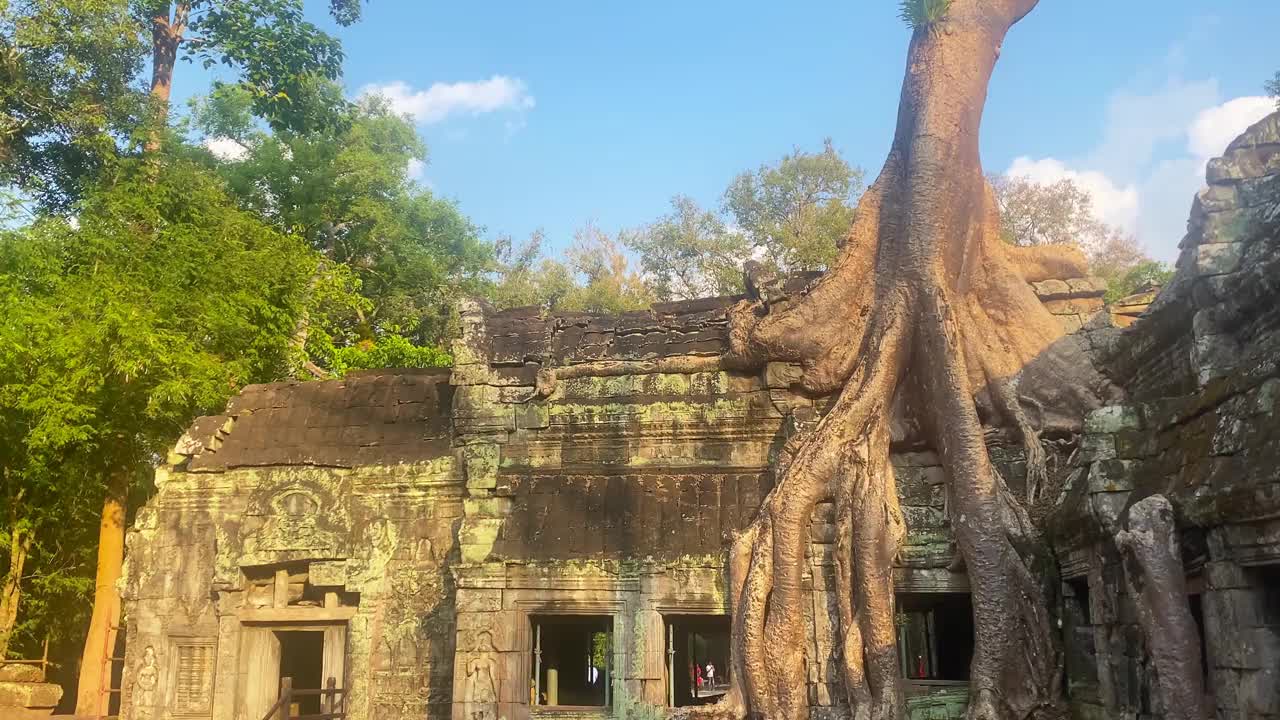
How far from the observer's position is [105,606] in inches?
536

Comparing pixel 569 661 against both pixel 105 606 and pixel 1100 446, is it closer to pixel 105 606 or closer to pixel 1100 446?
pixel 105 606

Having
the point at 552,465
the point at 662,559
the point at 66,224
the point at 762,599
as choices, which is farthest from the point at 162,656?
the point at 66,224

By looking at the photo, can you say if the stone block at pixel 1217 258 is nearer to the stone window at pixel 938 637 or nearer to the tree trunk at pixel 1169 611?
the tree trunk at pixel 1169 611

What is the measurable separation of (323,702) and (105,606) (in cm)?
536

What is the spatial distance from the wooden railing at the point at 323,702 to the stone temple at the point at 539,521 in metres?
0.13

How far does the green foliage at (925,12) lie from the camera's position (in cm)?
981

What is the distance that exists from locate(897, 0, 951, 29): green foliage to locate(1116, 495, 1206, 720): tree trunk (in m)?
6.02

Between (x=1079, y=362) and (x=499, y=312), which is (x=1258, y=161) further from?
(x=499, y=312)

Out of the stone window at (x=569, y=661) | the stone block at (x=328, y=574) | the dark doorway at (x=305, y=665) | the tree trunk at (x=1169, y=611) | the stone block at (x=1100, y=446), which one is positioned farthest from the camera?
the dark doorway at (x=305, y=665)

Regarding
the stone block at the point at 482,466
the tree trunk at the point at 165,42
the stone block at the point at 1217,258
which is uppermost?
the tree trunk at the point at 165,42

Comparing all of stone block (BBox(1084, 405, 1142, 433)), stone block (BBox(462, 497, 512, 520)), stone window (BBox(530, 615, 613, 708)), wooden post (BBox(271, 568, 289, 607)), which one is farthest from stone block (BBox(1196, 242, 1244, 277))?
wooden post (BBox(271, 568, 289, 607))

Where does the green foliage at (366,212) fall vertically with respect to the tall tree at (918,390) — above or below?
above

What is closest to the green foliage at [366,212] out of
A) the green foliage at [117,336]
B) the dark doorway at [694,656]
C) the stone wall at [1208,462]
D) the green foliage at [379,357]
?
the green foliage at [379,357]

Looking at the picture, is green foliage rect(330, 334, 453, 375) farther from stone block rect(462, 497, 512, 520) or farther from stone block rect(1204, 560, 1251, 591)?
stone block rect(1204, 560, 1251, 591)
